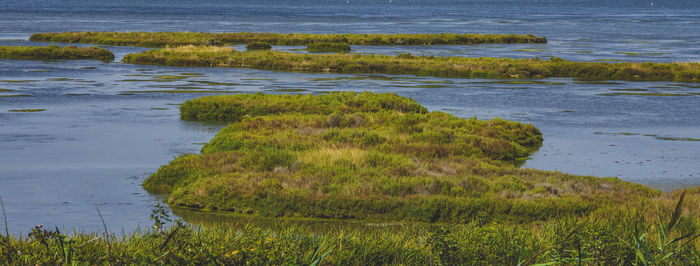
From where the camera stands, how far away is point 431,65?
6875 centimetres

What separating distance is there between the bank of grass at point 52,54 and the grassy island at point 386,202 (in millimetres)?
46070

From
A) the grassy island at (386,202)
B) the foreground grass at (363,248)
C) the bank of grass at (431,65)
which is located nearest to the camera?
the foreground grass at (363,248)

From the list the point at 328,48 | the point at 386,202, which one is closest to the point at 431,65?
the point at 328,48

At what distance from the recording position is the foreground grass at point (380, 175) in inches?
784

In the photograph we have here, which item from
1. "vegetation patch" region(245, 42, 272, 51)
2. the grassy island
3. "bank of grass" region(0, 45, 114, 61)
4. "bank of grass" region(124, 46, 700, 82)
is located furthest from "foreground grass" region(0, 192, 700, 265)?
"vegetation patch" region(245, 42, 272, 51)

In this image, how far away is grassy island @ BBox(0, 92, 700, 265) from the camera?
33.7 feet

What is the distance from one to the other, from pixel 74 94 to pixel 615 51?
215 ft

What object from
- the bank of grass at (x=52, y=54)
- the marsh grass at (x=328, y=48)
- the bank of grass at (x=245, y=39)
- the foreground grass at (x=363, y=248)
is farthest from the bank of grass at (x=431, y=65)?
the foreground grass at (x=363, y=248)

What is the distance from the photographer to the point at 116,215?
1998 centimetres

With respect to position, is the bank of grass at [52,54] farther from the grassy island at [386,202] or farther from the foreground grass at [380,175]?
the foreground grass at [380,175]

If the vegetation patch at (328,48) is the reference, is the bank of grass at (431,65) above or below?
above

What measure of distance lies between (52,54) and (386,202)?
68051 mm

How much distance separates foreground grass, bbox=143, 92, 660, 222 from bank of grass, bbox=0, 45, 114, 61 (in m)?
52.0

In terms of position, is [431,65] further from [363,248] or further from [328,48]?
[363,248]
